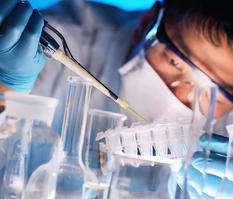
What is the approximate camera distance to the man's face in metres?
1.56

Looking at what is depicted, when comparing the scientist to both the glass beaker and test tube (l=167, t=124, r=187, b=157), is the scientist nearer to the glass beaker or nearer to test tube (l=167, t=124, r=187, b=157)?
the glass beaker

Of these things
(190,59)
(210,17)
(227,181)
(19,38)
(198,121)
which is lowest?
(227,181)

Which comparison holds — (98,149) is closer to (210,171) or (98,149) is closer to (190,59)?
(210,171)

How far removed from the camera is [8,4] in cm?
106

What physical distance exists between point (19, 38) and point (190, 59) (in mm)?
763

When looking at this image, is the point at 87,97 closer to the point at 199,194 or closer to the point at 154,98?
the point at 199,194

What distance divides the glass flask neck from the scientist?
40cm

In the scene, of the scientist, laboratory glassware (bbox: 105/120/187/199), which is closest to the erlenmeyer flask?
laboratory glassware (bbox: 105/120/187/199)

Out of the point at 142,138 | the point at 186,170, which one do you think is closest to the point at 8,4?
the point at 142,138

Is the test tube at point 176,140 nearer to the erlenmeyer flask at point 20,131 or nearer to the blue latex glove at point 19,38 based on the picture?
the erlenmeyer flask at point 20,131

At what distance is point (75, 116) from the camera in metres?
0.82

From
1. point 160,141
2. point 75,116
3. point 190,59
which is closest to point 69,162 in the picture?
point 75,116

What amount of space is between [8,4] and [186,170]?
2.12 ft

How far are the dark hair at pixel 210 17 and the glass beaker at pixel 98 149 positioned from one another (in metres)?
0.78
